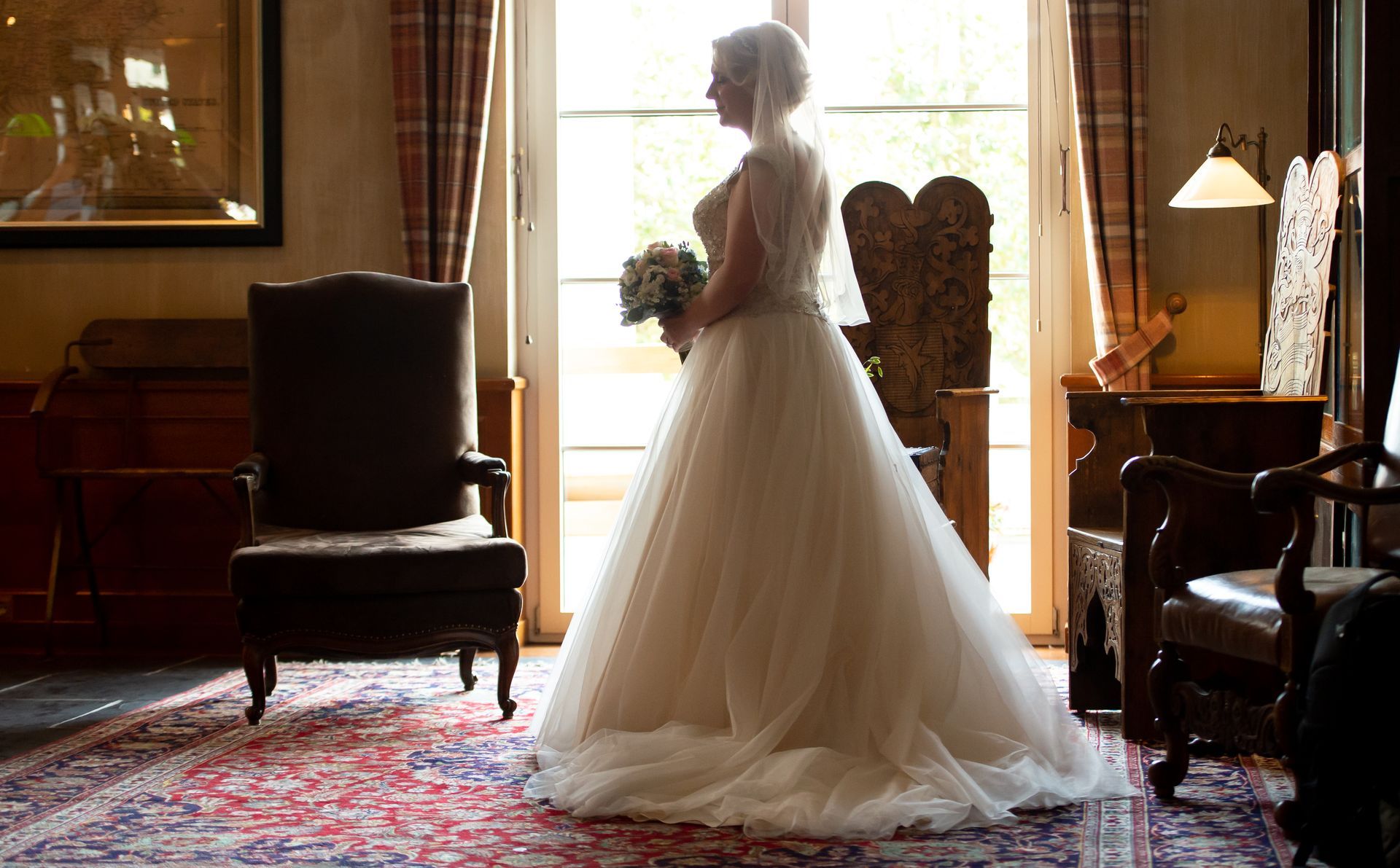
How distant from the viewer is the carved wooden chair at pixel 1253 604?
2219mm

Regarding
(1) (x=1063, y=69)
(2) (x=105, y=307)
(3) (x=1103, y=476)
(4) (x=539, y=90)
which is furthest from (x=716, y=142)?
(2) (x=105, y=307)

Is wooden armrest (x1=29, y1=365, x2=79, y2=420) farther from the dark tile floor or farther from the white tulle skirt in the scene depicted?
the white tulle skirt

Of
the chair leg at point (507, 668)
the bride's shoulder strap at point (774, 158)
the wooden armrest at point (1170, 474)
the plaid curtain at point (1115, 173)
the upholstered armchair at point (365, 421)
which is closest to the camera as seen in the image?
the wooden armrest at point (1170, 474)

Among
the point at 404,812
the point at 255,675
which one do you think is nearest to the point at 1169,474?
the point at 404,812

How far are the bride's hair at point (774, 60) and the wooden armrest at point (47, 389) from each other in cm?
284

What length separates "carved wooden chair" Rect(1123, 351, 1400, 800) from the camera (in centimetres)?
222

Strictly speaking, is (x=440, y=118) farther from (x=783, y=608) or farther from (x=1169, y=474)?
(x=1169, y=474)

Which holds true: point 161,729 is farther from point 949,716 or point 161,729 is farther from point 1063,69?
point 1063,69

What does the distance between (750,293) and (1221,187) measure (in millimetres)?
1761

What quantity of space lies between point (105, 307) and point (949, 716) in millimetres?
3646

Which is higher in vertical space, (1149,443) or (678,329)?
(678,329)

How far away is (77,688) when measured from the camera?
154 inches

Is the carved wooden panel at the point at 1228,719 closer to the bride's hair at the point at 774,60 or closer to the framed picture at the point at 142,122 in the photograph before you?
the bride's hair at the point at 774,60

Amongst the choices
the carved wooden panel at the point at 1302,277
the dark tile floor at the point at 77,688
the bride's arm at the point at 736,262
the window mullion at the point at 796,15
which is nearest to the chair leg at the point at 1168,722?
the carved wooden panel at the point at 1302,277
